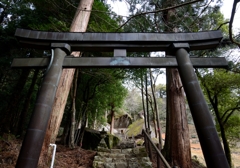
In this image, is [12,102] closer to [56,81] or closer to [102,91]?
[102,91]

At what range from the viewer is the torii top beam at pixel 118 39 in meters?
2.23

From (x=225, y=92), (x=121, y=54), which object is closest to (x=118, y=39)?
(x=121, y=54)

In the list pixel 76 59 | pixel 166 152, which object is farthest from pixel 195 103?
pixel 166 152

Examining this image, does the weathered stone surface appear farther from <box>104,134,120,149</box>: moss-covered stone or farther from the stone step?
<box>104,134,120,149</box>: moss-covered stone

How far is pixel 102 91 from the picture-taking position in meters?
8.93

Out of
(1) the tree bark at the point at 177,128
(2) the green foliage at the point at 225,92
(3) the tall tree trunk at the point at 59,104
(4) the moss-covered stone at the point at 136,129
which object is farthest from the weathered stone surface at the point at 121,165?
(4) the moss-covered stone at the point at 136,129

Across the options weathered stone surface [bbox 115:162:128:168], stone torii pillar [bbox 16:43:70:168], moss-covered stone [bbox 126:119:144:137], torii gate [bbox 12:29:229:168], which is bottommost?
weathered stone surface [bbox 115:162:128:168]

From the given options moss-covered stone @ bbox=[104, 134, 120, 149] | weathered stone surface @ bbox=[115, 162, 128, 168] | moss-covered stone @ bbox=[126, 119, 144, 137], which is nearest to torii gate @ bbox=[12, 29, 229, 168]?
weathered stone surface @ bbox=[115, 162, 128, 168]

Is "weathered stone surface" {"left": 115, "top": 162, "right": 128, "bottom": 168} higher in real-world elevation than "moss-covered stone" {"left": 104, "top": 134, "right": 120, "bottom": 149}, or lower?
lower

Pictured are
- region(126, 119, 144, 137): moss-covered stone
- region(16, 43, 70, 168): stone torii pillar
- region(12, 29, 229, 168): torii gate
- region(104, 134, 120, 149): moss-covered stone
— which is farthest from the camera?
region(126, 119, 144, 137): moss-covered stone

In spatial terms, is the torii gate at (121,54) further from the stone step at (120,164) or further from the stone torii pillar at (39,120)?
the stone step at (120,164)

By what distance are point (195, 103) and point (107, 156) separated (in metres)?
3.58

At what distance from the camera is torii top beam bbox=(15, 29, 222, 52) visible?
2.23 metres

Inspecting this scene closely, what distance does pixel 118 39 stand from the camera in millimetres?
2270
